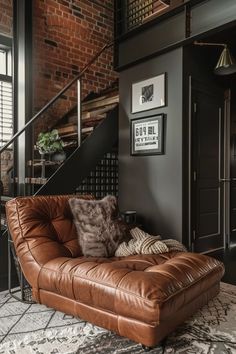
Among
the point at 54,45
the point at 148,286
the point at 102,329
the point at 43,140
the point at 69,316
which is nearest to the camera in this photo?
the point at 148,286

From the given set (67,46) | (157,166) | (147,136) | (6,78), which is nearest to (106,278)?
(157,166)

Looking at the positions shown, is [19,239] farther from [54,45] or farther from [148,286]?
[54,45]

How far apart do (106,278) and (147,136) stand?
227cm

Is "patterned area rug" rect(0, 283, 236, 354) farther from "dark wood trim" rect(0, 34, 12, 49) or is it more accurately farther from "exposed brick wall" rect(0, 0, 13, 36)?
"exposed brick wall" rect(0, 0, 13, 36)

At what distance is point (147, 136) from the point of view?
3.80 m

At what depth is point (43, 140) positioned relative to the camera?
10.9ft

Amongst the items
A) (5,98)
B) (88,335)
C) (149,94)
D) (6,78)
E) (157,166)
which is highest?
(6,78)

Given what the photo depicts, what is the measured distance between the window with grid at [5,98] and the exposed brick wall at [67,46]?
38 centimetres

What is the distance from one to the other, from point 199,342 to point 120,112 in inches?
117

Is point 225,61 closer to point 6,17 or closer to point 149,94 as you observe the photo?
point 149,94

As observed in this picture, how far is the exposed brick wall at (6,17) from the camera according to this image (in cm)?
438

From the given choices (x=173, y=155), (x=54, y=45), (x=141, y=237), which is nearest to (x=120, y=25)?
(x=54, y=45)

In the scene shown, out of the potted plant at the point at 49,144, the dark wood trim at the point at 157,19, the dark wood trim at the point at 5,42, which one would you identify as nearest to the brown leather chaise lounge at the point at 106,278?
the potted plant at the point at 49,144

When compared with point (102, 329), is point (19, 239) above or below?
above
